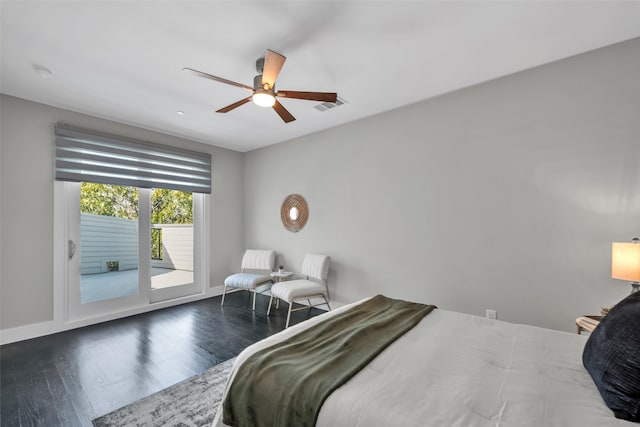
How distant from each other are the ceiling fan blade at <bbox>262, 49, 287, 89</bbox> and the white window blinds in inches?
112

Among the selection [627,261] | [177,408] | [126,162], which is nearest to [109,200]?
[126,162]

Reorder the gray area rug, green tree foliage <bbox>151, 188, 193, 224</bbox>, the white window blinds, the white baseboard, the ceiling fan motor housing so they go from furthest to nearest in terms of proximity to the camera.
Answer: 1. green tree foliage <bbox>151, 188, 193, 224</bbox>
2. the white window blinds
3. the white baseboard
4. the ceiling fan motor housing
5. the gray area rug

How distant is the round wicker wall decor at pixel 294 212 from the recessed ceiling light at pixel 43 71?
312 centimetres

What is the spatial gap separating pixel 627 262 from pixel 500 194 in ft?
3.49

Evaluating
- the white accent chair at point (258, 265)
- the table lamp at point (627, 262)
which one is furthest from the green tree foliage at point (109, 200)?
the table lamp at point (627, 262)

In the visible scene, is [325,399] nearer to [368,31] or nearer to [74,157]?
[368,31]

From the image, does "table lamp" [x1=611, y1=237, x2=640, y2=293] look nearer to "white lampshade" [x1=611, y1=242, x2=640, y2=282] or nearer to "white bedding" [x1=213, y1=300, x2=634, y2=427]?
"white lampshade" [x1=611, y1=242, x2=640, y2=282]

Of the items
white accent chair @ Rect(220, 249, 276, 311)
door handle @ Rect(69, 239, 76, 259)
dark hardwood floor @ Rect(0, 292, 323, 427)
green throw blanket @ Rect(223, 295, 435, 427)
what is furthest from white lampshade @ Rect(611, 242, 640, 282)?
door handle @ Rect(69, 239, 76, 259)

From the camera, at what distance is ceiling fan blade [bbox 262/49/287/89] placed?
195cm

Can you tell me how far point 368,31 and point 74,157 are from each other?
3.80 meters

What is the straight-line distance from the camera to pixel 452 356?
4.79ft

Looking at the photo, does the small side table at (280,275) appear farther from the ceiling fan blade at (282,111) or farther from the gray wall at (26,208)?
the gray wall at (26,208)

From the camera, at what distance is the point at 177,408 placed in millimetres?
1957

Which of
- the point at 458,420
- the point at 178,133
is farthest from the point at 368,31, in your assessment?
the point at 178,133
